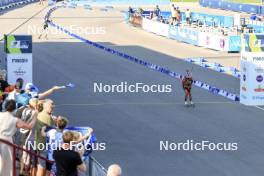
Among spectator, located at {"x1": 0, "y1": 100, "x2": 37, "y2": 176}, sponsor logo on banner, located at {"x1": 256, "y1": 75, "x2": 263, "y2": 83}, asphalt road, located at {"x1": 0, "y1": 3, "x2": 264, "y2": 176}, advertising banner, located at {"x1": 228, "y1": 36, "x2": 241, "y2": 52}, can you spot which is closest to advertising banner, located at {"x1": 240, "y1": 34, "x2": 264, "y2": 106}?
sponsor logo on banner, located at {"x1": 256, "y1": 75, "x2": 263, "y2": 83}

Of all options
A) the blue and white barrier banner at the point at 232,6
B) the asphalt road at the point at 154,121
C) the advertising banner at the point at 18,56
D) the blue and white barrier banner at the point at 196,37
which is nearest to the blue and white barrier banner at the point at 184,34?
the blue and white barrier banner at the point at 196,37

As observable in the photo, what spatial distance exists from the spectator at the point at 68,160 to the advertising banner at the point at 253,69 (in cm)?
1675

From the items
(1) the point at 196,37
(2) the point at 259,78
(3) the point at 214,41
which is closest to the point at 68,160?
(2) the point at 259,78

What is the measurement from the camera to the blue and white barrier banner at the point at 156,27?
54.0 m

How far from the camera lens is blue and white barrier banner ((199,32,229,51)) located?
147 feet

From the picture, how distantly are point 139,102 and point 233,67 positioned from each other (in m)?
11.0

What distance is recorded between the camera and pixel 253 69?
87.4ft

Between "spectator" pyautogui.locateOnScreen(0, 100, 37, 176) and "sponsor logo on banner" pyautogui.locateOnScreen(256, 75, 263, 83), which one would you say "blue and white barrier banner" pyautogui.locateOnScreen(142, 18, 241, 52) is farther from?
"spectator" pyautogui.locateOnScreen(0, 100, 37, 176)

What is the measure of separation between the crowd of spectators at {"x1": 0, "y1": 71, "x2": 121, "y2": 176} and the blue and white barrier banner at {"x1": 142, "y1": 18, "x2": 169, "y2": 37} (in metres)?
38.6

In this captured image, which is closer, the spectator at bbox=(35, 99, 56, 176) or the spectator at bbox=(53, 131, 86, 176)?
the spectator at bbox=(53, 131, 86, 176)

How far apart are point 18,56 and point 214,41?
25215 mm

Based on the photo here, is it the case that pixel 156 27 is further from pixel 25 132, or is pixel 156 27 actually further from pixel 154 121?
pixel 25 132

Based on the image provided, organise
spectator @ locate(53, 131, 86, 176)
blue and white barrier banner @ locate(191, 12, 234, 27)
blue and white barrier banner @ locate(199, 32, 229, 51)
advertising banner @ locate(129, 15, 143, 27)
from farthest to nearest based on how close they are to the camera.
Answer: advertising banner @ locate(129, 15, 143, 27)
blue and white barrier banner @ locate(191, 12, 234, 27)
blue and white barrier banner @ locate(199, 32, 229, 51)
spectator @ locate(53, 131, 86, 176)

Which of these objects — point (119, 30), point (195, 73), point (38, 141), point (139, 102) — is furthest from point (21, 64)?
point (119, 30)
